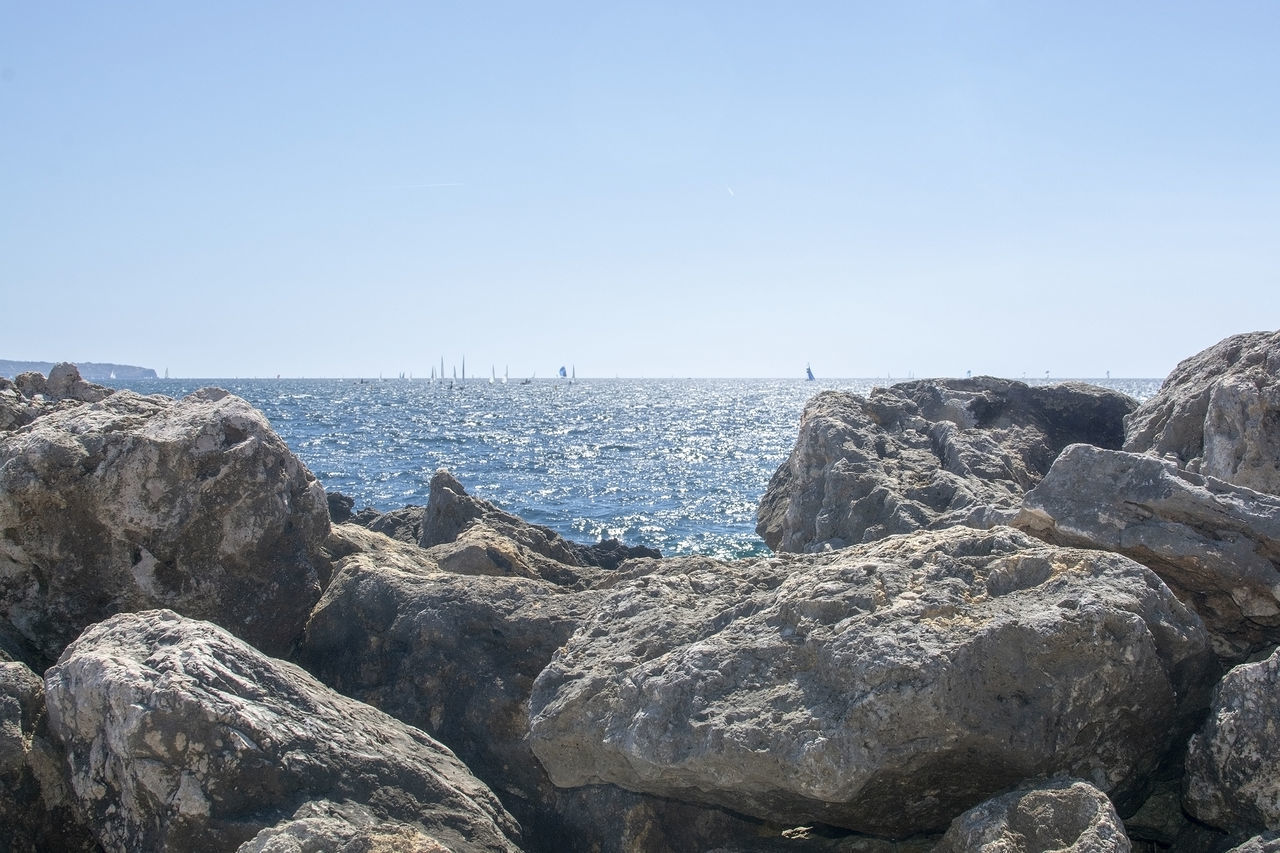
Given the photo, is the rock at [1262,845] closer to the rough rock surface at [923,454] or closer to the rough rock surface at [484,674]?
the rough rock surface at [484,674]

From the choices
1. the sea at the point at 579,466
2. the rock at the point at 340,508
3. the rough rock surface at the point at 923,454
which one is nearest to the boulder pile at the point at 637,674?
the rough rock surface at the point at 923,454

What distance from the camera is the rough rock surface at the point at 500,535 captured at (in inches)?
390

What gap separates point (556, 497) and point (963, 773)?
3086 centimetres

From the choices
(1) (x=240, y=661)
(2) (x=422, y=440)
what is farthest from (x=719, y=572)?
(2) (x=422, y=440)

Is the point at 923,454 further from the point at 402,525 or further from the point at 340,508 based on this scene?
the point at 340,508

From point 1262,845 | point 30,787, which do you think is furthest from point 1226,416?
point 30,787

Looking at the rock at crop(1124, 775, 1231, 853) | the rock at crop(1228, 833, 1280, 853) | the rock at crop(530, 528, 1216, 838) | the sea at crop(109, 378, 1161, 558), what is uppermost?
the rock at crop(530, 528, 1216, 838)

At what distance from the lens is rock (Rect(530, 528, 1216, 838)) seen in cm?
402

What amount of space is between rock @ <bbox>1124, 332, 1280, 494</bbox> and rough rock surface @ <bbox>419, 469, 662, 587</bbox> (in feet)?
17.8

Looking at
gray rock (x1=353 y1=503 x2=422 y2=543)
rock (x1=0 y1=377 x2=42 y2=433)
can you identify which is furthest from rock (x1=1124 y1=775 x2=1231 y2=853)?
gray rock (x1=353 y1=503 x2=422 y2=543)

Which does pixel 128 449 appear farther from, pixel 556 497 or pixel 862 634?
pixel 556 497

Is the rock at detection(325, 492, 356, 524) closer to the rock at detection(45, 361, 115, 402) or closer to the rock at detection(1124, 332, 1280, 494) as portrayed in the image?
the rock at detection(45, 361, 115, 402)

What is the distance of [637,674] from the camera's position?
15.6 ft

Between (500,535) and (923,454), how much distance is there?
180 inches
